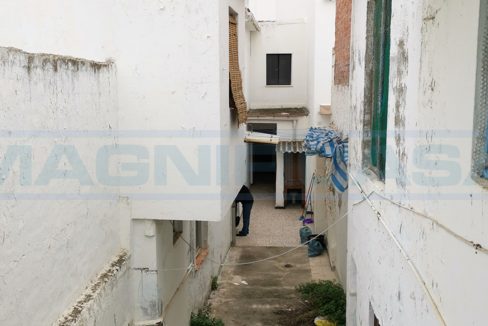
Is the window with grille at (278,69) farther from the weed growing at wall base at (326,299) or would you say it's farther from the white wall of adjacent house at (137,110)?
the white wall of adjacent house at (137,110)

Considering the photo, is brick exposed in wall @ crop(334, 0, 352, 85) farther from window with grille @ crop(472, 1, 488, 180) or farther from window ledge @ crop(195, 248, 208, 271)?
window with grille @ crop(472, 1, 488, 180)

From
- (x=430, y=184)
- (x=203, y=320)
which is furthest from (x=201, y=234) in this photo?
(x=430, y=184)

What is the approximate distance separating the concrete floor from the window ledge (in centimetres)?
83

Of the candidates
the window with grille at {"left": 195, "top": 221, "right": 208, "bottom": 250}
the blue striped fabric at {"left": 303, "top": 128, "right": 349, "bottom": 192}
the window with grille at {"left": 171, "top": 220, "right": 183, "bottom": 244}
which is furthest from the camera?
the window with grille at {"left": 195, "top": 221, "right": 208, "bottom": 250}

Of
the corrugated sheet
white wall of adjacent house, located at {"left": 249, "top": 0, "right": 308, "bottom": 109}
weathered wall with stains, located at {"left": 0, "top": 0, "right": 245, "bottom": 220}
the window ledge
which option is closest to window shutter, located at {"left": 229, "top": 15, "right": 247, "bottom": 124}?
weathered wall with stains, located at {"left": 0, "top": 0, "right": 245, "bottom": 220}

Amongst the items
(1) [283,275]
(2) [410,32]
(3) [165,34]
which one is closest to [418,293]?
(2) [410,32]

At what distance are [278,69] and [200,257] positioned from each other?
12.8 meters

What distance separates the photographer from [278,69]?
22141mm

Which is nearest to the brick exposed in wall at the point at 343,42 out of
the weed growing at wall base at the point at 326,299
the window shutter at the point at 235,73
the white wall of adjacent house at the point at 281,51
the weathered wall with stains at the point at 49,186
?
the window shutter at the point at 235,73

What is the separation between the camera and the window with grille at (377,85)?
18.5 feet

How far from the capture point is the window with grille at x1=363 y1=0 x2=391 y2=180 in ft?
18.5

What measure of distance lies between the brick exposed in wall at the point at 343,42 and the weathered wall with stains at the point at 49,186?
19.3 ft

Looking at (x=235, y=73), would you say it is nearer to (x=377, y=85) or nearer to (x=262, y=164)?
(x=377, y=85)

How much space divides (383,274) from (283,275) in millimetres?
8387
